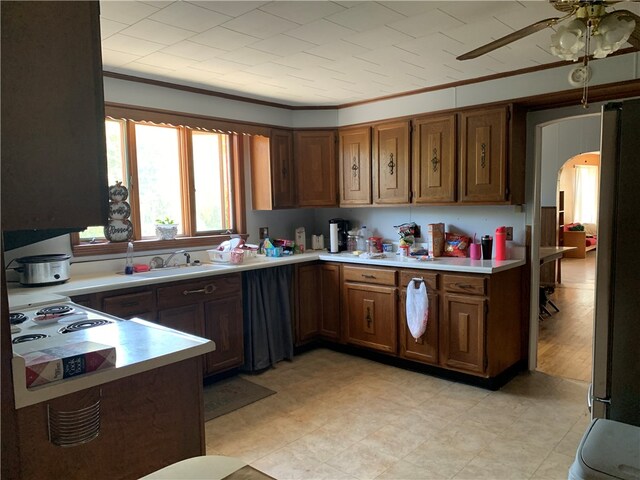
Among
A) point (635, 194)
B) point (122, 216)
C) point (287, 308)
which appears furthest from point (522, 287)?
point (122, 216)

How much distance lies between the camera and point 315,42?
2652mm

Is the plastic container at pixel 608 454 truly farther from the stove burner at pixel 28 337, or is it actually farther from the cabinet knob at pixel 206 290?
the cabinet knob at pixel 206 290

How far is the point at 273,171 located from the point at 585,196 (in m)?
10.4

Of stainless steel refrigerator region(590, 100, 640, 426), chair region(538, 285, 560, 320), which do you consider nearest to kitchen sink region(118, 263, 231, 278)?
stainless steel refrigerator region(590, 100, 640, 426)

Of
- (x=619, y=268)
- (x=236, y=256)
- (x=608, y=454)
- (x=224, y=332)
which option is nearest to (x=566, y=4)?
(x=619, y=268)

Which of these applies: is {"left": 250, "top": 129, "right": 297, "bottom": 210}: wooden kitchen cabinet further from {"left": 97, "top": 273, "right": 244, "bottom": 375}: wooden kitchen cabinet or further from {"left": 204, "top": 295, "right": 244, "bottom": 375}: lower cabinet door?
{"left": 204, "top": 295, "right": 244, "bottom": 375}: lower cabinet door

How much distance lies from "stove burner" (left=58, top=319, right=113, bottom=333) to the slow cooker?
39.7 inches

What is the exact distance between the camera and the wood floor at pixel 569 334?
150 inches

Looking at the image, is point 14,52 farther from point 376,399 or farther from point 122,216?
point 376,399

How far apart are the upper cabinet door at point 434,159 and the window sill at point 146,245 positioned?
5.77ft

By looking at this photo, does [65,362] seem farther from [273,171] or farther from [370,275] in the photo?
[273,171]

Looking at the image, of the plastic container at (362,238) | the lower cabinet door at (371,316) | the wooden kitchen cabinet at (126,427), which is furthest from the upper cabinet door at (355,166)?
the wooden kitchen cabinet at (126,427)

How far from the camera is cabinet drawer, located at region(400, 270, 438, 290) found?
356 centimetres

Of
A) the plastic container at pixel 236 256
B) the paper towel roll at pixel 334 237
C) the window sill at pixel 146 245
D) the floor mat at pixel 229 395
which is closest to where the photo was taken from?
the floor mat at pixel 229 395
